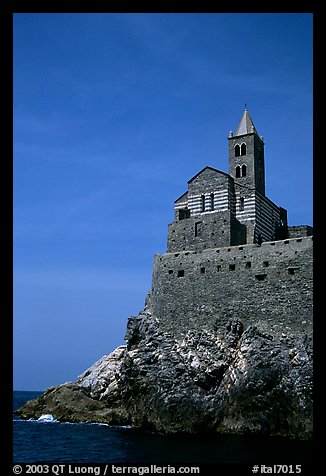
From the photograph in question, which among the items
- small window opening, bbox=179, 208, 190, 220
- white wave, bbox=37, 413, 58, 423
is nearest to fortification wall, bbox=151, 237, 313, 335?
small window opening, bbox=179, 208, 190, 220

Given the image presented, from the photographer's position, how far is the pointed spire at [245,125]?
50578 mm

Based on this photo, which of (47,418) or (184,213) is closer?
(184,213)

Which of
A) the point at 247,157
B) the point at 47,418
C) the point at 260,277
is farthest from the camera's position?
the point at 47,418

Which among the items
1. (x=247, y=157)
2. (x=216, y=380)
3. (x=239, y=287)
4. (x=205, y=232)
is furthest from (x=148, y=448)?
(x=247, y=157)

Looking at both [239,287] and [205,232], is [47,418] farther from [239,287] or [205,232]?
[239,287]

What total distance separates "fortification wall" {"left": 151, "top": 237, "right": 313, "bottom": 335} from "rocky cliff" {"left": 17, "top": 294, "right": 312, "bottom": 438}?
2.94ft

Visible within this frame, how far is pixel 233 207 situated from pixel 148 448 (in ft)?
76.7

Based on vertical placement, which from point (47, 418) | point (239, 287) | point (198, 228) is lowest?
point (47, 418)

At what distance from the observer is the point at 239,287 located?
137ft

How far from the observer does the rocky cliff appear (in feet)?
119
